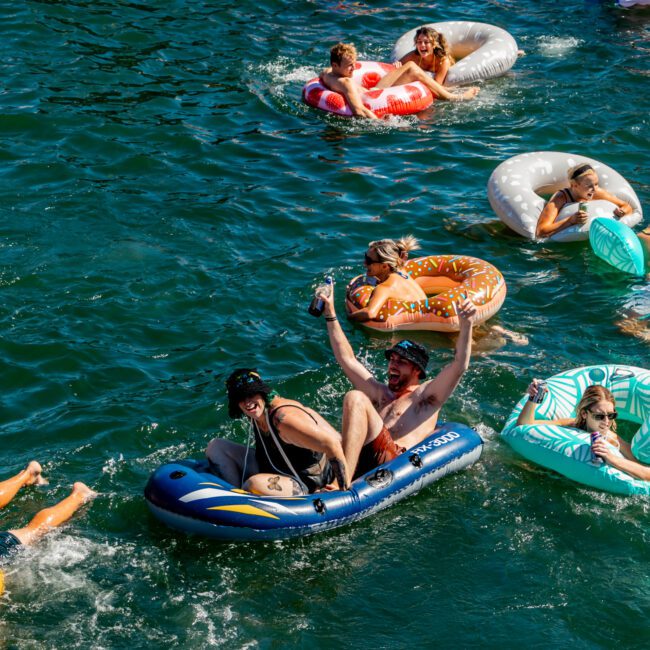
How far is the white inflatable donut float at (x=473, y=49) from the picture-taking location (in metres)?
15.1

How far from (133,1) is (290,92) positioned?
4.37 m

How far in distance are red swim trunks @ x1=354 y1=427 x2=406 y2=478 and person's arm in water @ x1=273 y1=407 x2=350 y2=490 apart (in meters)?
0.47

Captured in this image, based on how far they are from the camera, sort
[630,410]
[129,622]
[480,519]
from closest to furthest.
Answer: [129,622] → [480,519] → [630,410]

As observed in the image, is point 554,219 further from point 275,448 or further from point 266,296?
point 275,448

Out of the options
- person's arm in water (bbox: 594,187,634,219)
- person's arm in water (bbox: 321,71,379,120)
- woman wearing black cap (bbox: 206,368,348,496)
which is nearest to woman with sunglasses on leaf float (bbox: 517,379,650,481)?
woman wearing black cap (bbox: 206,368,348,496)

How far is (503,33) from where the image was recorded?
16.0m

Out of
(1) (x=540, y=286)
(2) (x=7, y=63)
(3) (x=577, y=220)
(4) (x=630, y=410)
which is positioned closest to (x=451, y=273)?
(1) (x=540, y=286)

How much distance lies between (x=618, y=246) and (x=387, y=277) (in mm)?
2412

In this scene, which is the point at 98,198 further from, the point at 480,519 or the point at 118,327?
the point at 480,519

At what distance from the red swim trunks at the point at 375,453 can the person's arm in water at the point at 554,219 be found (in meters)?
4.59

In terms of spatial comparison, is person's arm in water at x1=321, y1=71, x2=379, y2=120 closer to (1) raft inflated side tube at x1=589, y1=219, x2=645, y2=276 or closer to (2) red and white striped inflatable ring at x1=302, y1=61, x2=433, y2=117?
(2) red and white striped inflatable ring at x1=302, y1=61, x2=433, y2=117

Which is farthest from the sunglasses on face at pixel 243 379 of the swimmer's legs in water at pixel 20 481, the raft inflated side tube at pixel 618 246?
the raft inflated side tube at pixel 618 246

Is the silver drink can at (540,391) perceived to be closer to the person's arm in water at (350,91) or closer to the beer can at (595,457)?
the beer can at (595,457)

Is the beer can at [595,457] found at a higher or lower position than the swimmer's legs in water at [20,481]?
higher
